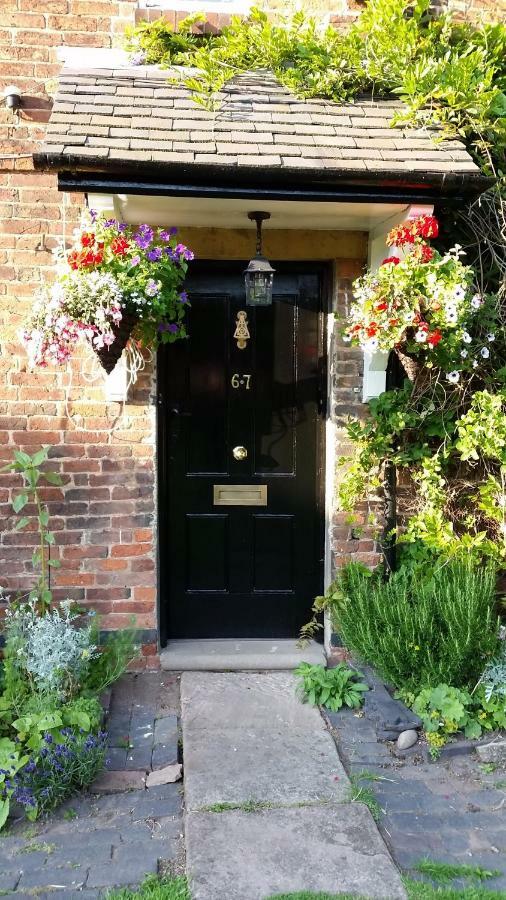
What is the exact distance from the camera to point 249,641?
495 centimetres

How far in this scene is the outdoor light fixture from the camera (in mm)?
4141

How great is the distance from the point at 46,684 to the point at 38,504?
1017 millimetres

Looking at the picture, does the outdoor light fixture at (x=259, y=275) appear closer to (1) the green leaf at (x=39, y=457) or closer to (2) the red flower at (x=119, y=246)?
(2) the red flower at (x=119, y=246)

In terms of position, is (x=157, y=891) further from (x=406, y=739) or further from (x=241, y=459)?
(x=241, y=459)

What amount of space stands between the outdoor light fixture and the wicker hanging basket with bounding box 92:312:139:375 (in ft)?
2.28

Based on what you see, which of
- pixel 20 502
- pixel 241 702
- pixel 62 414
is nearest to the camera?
pixel 20 502

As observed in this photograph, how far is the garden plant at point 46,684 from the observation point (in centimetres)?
341

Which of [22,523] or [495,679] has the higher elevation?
[22,523]

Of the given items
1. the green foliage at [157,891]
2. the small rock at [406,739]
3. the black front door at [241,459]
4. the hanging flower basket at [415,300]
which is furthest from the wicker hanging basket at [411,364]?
the green foliage at [157,891]

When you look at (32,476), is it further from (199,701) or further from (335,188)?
(335,188)

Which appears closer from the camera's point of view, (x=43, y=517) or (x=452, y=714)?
(x=452, y=714)

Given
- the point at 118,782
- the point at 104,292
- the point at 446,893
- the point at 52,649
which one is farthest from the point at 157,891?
the point at 104,292

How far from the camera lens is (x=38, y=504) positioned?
435cm

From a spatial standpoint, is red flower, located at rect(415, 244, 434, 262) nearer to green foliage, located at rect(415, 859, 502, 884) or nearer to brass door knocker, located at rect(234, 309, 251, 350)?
brass door knocker, located at rect(234, 309, 251, 350)
